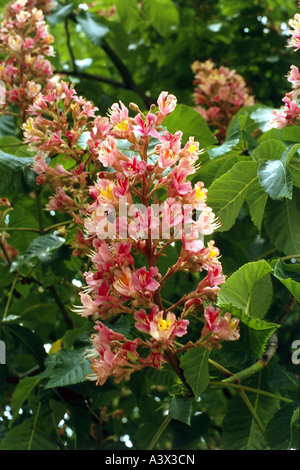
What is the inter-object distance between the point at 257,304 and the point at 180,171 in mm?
372

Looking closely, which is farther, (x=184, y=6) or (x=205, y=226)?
(x=184, y=6)

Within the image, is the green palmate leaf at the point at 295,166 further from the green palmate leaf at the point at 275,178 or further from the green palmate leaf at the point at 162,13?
the green palmate leaf at the point at 162,13

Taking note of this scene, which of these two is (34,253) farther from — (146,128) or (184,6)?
(184,6)

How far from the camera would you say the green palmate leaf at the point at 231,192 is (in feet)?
5.20

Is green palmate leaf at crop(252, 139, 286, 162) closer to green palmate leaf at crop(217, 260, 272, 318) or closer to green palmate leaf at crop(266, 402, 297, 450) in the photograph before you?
green palmate leaf at crop(217, 260, 272, 318)

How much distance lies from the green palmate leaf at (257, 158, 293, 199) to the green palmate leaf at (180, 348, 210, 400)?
413 mm

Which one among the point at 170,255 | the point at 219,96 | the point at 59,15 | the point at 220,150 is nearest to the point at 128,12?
the point at 59,15

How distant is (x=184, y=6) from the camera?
11.7 feet

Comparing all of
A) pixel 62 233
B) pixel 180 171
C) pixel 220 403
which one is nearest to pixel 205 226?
pixel 180 171

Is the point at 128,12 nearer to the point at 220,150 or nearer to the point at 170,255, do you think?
the point at 220,150

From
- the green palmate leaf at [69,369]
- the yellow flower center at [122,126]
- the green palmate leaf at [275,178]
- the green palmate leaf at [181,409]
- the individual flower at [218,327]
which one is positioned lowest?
the green palmate leaf at [181,409]

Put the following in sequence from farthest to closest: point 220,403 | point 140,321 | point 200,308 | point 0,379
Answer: point 220,403 < point 0,379 < point 200,308 < point 140,321

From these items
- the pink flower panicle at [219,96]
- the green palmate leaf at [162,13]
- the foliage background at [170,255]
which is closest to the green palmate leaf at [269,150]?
the foliage background at [170,255]

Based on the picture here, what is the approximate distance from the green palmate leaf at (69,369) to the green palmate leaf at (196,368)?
0.26 metres
